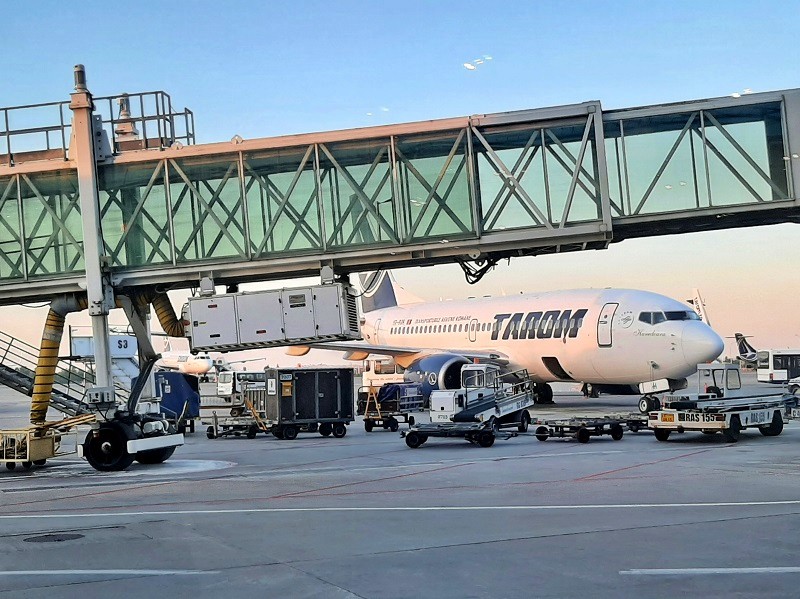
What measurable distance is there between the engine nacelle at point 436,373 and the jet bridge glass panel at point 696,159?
2262cm

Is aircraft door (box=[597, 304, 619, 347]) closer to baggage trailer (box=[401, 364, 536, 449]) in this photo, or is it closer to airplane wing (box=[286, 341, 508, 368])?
airplane wing (box=[286, 341, 508, 368])

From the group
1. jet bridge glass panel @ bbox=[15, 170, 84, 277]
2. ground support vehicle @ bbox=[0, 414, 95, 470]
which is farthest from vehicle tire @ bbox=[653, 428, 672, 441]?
jet bridge glass panel @ bbox=[15, 170, 84, 277]

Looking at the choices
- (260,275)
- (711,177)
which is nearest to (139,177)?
(260,275)

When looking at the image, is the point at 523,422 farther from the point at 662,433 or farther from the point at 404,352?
the point at 404,352

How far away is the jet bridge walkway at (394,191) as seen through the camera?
1864cm

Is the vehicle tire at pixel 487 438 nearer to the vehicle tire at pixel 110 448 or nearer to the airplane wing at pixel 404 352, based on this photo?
the vehicle tire at pixel 110 448

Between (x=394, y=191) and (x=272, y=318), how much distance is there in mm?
3662

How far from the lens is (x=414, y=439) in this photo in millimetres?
25469

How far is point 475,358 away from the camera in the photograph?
4553 centimetres

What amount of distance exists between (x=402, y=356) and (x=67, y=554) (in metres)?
39.9

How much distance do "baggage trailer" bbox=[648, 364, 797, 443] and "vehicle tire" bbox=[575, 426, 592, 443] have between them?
1545 millimetres

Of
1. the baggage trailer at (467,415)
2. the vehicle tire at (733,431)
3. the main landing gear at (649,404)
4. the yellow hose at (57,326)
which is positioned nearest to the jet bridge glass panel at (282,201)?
the yellow hose at (57,326)

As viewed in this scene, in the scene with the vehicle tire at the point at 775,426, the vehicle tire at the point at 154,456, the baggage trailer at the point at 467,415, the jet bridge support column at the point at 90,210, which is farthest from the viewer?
the vehicle tire at the point at 775,426

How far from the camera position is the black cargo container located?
104 feet
